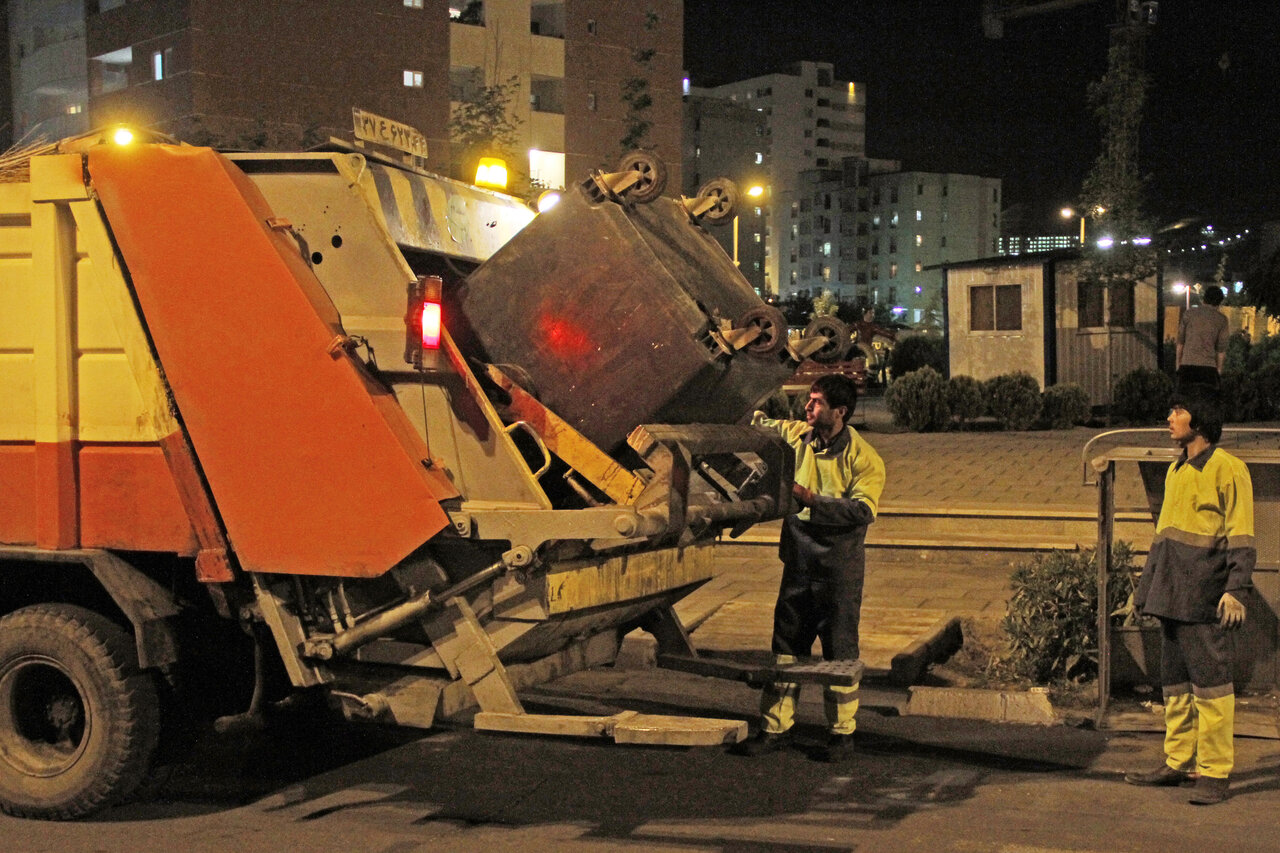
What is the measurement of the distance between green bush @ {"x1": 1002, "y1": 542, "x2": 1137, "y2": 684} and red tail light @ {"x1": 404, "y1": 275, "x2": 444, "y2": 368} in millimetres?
3626

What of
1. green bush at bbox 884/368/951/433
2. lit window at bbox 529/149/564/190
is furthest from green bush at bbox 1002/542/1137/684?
lit window at bbox 529/149/564/190

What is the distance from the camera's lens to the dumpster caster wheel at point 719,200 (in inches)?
223

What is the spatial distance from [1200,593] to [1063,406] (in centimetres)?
1826

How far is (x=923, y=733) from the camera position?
245 inches

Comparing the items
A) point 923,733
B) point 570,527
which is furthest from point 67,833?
point 923,733

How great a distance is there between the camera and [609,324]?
16.1 feet

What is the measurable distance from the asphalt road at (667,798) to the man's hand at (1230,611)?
0.65 metres

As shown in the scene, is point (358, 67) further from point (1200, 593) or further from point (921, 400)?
point (1200, 593)

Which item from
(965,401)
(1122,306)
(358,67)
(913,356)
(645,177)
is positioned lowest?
(965,401)

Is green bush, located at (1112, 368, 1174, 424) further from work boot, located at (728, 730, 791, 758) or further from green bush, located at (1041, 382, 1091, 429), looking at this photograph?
work boot, located at (728, 730, 791, 758)

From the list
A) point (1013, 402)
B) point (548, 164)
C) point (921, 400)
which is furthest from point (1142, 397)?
point (548, 164)

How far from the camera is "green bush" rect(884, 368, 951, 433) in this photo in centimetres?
2269

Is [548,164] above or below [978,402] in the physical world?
above

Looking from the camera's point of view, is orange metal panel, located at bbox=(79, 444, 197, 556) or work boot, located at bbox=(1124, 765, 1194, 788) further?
work boot, located at bbox=(1124, 765, 1194, 788)
